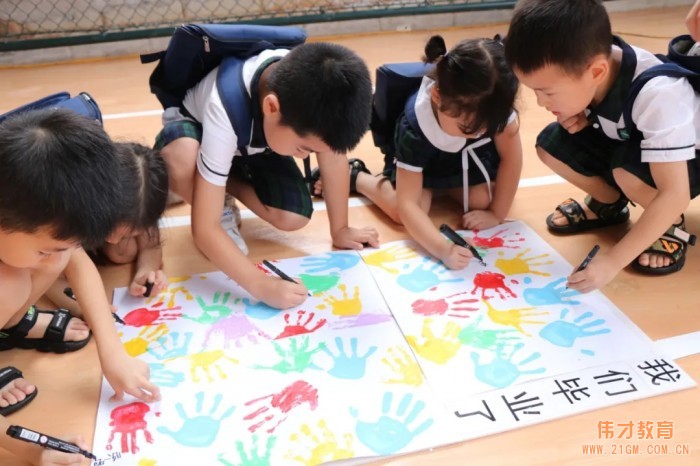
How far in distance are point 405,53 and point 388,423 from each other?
77.6 inches

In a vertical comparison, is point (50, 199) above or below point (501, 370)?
above

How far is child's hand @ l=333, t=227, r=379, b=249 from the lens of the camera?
47.2 inches

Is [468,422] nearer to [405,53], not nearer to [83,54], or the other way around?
[405,53]

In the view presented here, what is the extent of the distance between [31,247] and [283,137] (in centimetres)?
40

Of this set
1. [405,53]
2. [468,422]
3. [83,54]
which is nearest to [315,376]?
[468,422]

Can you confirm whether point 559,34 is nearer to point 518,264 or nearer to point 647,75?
point 647,75

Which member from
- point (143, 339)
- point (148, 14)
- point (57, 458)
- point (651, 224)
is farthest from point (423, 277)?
Result: point (148, 14)

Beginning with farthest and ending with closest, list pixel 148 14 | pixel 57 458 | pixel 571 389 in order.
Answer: pixel 148 14, pixel 571 389, pixel 57 458

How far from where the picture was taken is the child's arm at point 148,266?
1.08 meters

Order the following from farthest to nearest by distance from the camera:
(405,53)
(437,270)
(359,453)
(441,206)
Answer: (405,53) → (441,206) → (437,270) → (359,453)

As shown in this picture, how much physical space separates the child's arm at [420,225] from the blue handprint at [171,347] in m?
0.47

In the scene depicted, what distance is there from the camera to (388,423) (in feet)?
2.65

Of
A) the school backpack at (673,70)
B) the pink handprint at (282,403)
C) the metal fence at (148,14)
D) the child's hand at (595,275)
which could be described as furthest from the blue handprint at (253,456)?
the metal fence at (148,14)

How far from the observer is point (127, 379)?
2.77ft
